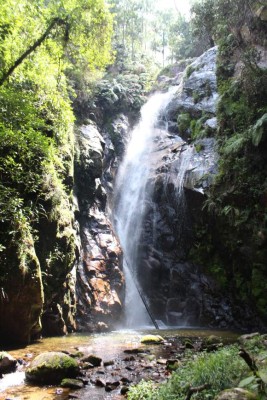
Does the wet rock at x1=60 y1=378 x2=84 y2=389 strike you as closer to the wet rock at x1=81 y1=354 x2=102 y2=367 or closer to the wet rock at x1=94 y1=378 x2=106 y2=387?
the wet rock at x1=94 y1=378 x2=106 y2=387

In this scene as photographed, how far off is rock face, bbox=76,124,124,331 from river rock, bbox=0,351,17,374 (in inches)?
227

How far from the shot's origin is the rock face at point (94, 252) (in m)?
13.6

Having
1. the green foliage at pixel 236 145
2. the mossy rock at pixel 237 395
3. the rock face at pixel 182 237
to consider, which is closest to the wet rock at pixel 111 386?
the mossy rock at pixel 237 395

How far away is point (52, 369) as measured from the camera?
6.88m

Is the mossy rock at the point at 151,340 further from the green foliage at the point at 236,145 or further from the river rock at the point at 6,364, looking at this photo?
the green foliage at the point at 236,145

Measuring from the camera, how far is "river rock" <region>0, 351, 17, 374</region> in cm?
706

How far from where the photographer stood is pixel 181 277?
15.9 meters

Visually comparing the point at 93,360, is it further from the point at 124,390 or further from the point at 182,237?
the point at 182,237

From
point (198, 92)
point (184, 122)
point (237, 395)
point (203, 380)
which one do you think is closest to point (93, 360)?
point (203, 380)

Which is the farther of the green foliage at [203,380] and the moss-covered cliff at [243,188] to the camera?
the moss-covered cliff at [243,188]

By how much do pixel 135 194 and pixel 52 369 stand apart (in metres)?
13.1

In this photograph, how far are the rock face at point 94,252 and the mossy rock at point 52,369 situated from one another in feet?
19.6

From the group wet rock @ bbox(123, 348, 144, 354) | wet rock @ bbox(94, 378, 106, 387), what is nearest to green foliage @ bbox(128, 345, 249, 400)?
wet rock @ bbox(94, 378, 106, 387)

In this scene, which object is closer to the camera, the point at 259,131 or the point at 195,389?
the point at 195,389
